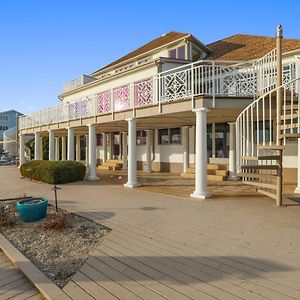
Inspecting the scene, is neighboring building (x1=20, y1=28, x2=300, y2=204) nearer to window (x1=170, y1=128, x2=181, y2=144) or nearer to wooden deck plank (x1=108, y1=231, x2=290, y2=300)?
window (x1=170, y1=128, x2=181, y2=144)

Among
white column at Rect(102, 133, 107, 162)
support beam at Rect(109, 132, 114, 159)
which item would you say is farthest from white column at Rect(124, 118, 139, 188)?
white column at Rect(102, 133, 107, 162)

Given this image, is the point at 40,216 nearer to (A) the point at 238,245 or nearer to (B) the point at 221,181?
(A) the point at 238,245

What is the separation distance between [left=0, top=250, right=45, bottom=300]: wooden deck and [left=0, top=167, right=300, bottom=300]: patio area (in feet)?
1.50

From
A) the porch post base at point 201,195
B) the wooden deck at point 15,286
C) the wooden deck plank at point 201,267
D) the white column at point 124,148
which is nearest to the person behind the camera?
the wooden deck plank at point 201,267

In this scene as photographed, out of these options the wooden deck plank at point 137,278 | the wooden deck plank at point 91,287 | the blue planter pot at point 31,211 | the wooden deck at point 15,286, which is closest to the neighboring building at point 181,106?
the blue planter pot at point 31,211

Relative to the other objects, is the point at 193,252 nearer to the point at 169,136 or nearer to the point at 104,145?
the point at 169,136

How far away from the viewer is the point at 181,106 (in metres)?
9.16

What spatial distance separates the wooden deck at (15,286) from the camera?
3.45 metres

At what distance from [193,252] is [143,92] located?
25.8 ft

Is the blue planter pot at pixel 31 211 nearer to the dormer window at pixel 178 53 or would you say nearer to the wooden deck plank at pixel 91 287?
the wooden deck plank at pixel 91 287

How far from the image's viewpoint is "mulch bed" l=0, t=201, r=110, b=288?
4.13m

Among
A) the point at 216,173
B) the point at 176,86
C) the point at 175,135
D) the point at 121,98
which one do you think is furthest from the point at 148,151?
the point at 176,86

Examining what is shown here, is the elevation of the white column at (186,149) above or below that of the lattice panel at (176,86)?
below

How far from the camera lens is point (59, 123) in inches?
683
